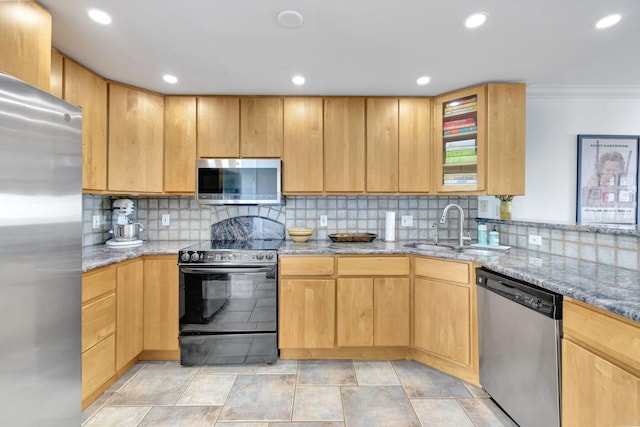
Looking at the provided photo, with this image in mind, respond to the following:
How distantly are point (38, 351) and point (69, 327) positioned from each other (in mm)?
147

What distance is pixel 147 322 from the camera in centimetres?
244

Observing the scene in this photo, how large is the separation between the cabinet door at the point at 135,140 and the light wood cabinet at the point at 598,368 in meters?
3.04

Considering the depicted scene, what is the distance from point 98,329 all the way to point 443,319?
7.97 feet

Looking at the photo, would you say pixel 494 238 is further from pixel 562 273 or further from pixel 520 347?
pixel 520 347

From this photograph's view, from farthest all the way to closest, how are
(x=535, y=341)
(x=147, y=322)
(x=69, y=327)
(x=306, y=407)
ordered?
1. (x=147, y=322)
2. (x=306, y=407)
3. (x=535, y=341)
4. (x=69, y=327)

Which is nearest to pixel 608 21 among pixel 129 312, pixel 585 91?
pixel 585 91

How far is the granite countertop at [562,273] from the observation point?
1191 mm

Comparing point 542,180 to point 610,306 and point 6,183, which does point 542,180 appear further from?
point 6,183

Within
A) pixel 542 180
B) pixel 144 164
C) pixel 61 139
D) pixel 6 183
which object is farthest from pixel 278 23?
pixel 542 180

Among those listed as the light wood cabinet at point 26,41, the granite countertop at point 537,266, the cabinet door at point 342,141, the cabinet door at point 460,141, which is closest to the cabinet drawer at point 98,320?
the granite countertop at point 537,266

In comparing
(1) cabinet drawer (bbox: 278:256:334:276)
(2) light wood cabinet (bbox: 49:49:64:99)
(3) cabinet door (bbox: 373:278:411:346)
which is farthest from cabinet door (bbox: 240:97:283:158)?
(3) cabinet door (bbox: 373:278:411:346)

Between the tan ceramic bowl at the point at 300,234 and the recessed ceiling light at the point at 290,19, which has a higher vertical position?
the recessed ceiling light at the point at 290,19

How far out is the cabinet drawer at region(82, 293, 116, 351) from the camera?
184 centimetres

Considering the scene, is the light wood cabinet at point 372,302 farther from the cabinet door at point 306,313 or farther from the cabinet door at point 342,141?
the cabinet door at point 342,141
